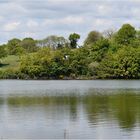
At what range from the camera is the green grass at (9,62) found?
14862cm

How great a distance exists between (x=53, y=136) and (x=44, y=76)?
109 m

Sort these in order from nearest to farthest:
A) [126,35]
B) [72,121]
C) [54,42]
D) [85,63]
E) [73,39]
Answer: [72,121]
[85,63]
[126,35]
[73,39]
[54,42]

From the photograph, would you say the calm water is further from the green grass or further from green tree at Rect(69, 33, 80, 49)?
green tree at Rect(69, 33, 80, 49)

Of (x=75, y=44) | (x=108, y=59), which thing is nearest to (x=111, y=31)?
(x=75, y=44)

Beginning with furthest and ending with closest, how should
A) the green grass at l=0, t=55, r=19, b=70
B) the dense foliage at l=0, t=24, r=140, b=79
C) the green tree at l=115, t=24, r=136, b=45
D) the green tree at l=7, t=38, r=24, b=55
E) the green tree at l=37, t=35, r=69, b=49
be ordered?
the green tree at l=7, t=38, r=24, b=55 < the green tree at l=37, t=35, r=69, b=49 < the green tree at l=115, t=24, r=136, b=45 < the green grass at l=0, t=55, r=19, b=70 < the dense foliage at l=0, t=24, r=140, b=79

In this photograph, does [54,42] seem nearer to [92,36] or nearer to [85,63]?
[92,36]

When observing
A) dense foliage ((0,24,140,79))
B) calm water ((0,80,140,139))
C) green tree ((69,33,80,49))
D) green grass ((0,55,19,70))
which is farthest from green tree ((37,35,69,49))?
calm water ((0,80,140,139))

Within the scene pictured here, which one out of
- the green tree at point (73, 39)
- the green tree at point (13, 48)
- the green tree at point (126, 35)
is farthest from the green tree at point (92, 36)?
the green tree at point (13, 48)

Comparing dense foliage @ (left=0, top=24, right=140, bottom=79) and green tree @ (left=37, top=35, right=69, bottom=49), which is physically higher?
green tree @ (left=37, top=35, right=69, bottom=49)

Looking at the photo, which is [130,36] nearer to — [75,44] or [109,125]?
[75,44]

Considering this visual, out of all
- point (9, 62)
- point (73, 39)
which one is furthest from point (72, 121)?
point (73, 39)

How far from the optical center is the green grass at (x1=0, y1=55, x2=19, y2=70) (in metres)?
149

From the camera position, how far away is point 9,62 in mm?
157250

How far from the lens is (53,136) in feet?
92.3
